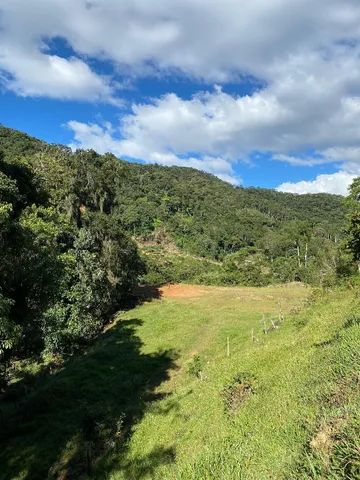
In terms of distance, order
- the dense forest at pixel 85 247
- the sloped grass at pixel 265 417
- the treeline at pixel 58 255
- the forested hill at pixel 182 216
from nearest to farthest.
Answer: the sloped grass at pixel 265 417
the treeline at pixel 58 255
the dense forest at pixel 85 247
the forested hill at pixel 182 216

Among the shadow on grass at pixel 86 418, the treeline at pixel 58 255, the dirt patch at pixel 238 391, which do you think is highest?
the treeline at pixel 58 255

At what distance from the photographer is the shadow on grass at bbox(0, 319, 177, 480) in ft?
53.1

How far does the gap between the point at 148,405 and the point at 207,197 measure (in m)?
170

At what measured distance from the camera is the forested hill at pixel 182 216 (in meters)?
55.8

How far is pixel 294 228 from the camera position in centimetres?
14012

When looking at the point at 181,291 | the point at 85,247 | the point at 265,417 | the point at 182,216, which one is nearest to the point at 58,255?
the point at 265,417

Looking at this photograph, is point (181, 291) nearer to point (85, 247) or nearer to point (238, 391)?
point (85, 247)

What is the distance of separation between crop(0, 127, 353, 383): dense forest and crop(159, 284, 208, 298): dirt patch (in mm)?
3950

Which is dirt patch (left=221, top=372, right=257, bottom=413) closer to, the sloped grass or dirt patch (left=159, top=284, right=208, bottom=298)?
the sloped grass

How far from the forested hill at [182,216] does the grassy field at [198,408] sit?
16.5m

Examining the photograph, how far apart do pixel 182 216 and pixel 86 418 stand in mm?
140981

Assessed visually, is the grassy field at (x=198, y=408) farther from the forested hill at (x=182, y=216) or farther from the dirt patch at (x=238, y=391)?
the forested hill at (x=182, y=216)

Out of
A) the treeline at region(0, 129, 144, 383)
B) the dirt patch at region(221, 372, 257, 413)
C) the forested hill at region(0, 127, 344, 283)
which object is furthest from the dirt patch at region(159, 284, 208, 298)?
the dirt patch at region(221, 372, 257, 413)

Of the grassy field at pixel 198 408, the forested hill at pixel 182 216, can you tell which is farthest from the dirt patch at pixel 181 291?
the grassy field at pixel 198 408
